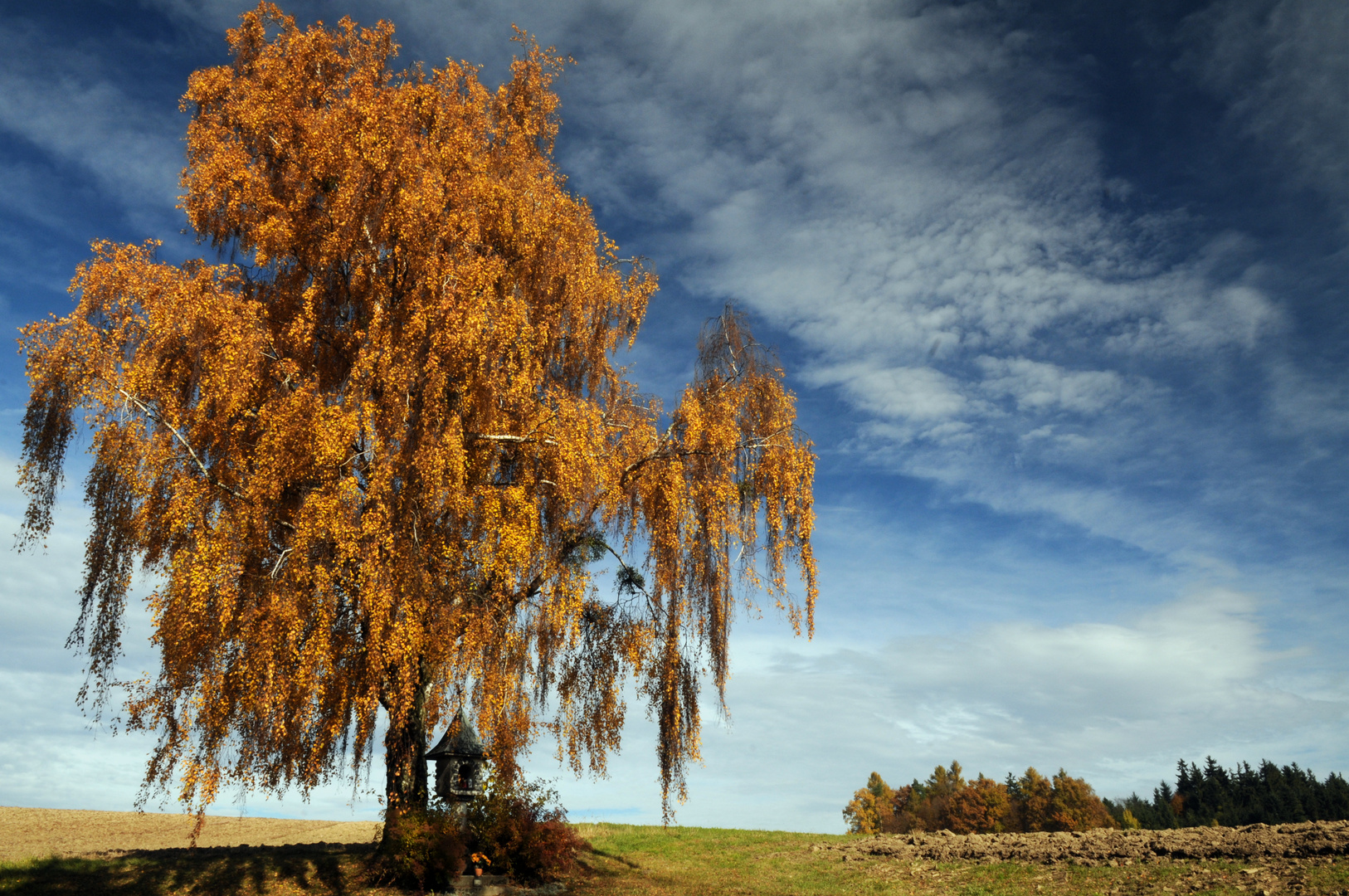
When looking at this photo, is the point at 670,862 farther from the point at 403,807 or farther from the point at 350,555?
the point at 350,555

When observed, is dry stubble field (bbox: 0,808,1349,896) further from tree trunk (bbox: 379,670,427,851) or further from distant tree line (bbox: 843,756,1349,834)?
distant tree line (bbox: 843,756,1349,834)

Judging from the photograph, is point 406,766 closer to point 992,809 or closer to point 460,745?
point 460,745

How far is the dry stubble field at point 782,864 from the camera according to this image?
1365cm

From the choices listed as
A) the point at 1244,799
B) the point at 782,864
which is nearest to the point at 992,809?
the point at 1244,799

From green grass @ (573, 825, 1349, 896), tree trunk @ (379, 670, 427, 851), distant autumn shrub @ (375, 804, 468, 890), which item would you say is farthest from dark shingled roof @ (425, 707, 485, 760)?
green grass @ (573, 825, 1349, 896)

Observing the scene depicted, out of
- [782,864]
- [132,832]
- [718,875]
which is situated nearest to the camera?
[718,875]

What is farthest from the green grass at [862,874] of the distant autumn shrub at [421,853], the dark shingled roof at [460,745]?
the dark shingled roof at [460,745]

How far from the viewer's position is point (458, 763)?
56.2 feet

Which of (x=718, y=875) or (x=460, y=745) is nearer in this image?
(x=460, y=745)

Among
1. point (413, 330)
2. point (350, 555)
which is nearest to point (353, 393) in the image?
point (413, 330)

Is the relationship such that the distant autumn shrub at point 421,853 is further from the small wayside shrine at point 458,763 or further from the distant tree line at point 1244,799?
Result: the distant tree line at point 1244,799

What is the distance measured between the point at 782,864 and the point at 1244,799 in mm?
64279

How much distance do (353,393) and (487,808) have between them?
8.86 meters

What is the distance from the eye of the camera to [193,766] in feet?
39.7
